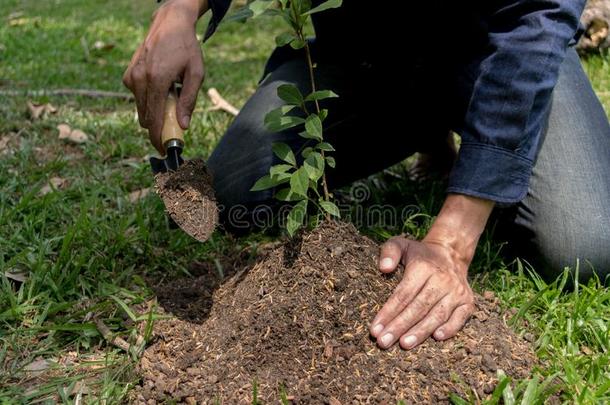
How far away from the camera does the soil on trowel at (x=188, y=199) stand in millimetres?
1880

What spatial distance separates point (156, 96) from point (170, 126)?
10 cm

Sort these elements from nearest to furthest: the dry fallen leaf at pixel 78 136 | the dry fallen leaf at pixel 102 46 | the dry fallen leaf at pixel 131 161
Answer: the dry fallen leaf at pixel 131 161
the dry fallen leaf at pixel 78 136
the dry fallen leaf at pixel 102 46

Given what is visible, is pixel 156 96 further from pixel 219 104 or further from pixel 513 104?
pixel 219 104

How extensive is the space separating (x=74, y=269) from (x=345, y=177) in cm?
110

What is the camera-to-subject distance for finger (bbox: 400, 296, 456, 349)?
5.57 ft

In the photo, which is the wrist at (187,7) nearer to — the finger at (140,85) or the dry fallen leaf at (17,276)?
the finger at (140,85)

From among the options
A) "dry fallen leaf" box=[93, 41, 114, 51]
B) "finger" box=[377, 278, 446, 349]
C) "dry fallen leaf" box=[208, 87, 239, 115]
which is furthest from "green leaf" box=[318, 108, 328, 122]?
"dry fallen leaf" box=[93, 41, 114, 51]

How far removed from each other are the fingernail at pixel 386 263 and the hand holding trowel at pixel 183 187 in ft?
1.57

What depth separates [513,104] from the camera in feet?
6.34

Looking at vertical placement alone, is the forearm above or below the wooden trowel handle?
below

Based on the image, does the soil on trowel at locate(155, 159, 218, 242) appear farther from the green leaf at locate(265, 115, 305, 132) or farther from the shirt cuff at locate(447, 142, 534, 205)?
the shirt cuff at locate(447, 142, 534, 205)

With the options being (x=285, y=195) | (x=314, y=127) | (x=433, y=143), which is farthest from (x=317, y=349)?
(x=433, y=143)

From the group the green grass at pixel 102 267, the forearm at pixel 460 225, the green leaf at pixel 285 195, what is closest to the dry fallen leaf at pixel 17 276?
the green grass at pixel 102 267

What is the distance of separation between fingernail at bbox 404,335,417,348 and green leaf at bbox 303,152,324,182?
46 centimetres
